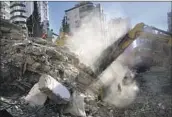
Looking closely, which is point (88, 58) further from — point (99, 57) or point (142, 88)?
point (142, 88)

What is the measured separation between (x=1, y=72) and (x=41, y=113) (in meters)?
2.21

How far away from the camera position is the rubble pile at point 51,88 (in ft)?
19.0

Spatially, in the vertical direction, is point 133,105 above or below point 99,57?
below

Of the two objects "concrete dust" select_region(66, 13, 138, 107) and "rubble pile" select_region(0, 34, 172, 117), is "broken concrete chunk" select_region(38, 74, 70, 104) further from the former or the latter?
"concrete dust" select_region(66, 13, 138, 107)

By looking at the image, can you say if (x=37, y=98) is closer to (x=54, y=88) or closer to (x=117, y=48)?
(x=54, y=88)

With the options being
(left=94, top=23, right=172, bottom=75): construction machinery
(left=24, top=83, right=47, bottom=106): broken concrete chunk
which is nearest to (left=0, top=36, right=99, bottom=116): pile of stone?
(left=24, top=83, right=47, bottom=106): broken concrete chunk

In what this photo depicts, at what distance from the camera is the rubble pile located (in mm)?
5781

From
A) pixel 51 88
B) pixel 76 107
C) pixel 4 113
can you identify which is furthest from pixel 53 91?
pixel 4 113

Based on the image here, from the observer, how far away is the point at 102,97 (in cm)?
735

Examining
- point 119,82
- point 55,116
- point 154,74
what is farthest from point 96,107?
point 154,74

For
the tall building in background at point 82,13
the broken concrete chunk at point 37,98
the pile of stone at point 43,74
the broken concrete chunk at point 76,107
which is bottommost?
the broken concrete chunk at point 76,107

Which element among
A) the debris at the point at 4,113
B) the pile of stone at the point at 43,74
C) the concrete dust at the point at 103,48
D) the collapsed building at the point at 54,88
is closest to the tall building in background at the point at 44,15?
the concrete dust at the point at 103,48

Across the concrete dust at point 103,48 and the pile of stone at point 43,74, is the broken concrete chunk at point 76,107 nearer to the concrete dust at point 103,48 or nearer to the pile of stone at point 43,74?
the pile of stone at point 43,74

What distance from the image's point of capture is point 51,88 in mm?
5754
